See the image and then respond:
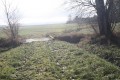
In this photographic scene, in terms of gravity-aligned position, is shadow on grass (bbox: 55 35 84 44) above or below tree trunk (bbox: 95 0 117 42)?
below

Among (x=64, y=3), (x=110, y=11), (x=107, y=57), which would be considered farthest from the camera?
(x=64, y=3)

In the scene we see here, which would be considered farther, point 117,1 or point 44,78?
point 117,1

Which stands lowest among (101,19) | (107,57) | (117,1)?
(107,57)

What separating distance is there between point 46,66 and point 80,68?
232 centimetres

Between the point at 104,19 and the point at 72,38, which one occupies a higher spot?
the point at 104,19

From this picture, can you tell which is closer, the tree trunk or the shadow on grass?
the tree trunk

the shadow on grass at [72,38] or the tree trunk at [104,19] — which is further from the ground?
the tree trunk at [104,19]

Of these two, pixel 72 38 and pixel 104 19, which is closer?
pixel 104 19

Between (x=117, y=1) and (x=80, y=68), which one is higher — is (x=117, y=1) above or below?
above

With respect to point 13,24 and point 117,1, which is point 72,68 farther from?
point 13,24

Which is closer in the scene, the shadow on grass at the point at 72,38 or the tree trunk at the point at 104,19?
the tree trunk at the point at 104,19

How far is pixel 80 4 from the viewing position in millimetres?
27000

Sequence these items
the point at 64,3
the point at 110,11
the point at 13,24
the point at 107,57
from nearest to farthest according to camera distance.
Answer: the point at 107,57, the point at 110,11, the point at 64,3, the point at 13,24

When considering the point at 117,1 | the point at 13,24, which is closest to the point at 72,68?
the point at 117,1
